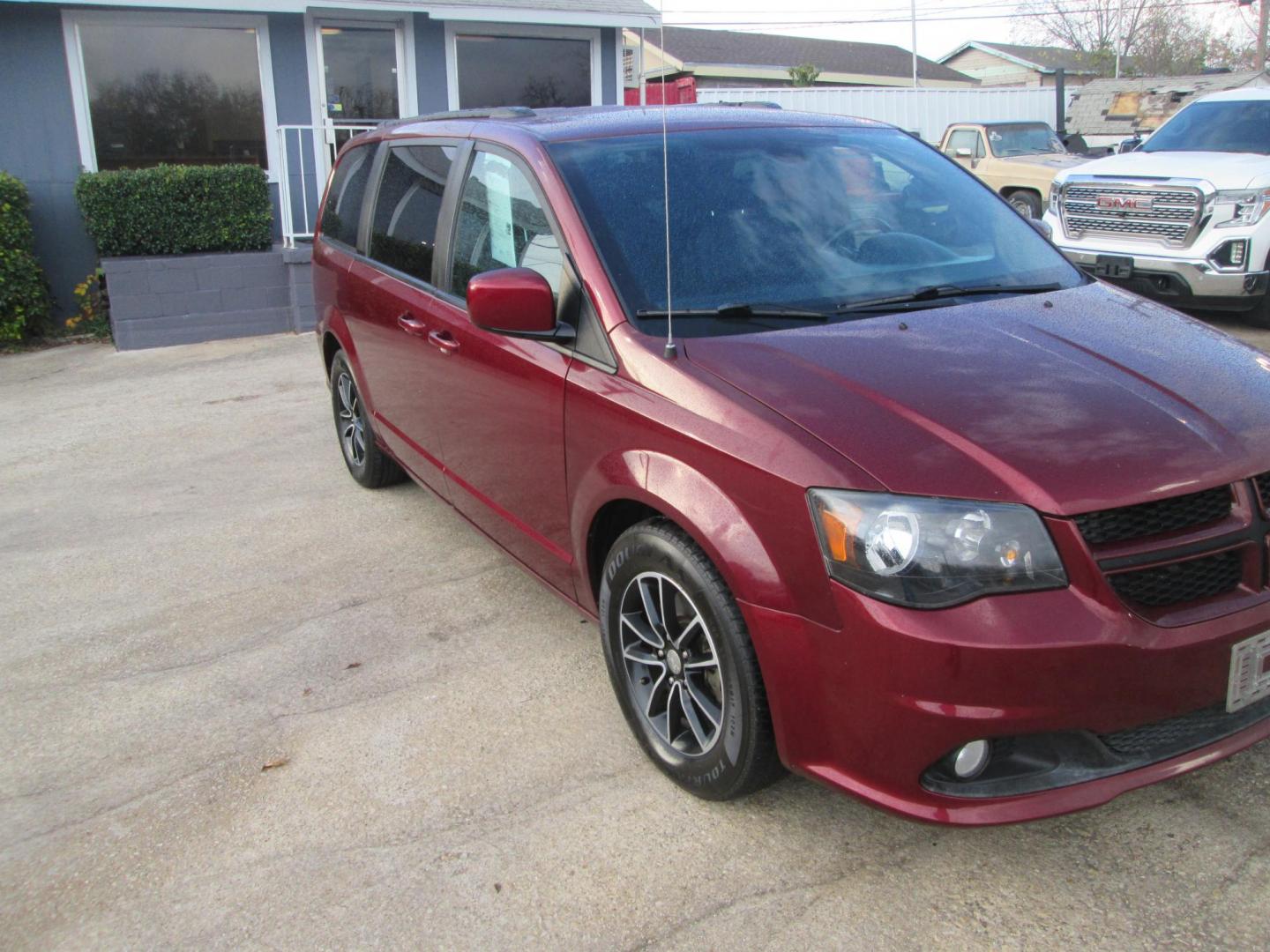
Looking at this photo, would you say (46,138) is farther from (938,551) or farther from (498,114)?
(938,551)

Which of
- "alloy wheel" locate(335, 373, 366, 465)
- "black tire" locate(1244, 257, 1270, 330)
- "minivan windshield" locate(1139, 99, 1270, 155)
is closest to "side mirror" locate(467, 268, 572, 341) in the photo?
"alloy wheel" locate(335, 373, 366, 465)

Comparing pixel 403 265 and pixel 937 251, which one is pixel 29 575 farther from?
pixel 937 251

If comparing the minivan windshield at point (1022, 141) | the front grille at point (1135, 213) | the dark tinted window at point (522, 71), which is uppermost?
the dark tinted window at point (522, 71)

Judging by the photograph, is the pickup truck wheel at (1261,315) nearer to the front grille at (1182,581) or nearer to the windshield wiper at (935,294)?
the windshield wiper at (935,294)

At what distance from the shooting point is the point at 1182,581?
7.98 ft

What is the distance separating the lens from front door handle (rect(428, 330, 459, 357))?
12.9ft

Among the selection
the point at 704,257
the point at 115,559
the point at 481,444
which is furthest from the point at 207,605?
the point at 704,257

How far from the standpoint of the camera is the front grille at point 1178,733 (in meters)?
2.44

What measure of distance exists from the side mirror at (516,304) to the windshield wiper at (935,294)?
0.83 metres

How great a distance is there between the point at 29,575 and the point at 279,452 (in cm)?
193

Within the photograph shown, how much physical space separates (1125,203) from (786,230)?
21.8 feet

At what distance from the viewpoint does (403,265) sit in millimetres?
4543

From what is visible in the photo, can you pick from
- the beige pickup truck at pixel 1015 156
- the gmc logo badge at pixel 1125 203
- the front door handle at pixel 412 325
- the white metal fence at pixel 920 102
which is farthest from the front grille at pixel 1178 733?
the white metal fence at pixel 920 102

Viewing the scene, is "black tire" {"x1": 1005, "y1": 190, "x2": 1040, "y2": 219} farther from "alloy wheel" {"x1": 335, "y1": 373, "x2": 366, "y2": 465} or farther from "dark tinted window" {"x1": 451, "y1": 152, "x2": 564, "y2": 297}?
"dark tinted window" {"x1": 451, "y1": 152, "x2": 564, "y2": 297}
